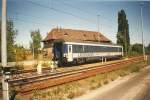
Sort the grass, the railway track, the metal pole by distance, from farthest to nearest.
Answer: the railway track → the grass → the metal pole

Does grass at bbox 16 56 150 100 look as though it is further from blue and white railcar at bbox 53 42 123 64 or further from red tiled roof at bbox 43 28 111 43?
red tiled roof at bbox 43 28 111 43

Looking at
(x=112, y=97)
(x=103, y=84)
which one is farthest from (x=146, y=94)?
(x=103, y=84)

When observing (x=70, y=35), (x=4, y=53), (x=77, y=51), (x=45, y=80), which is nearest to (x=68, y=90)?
(x=45, y=80)

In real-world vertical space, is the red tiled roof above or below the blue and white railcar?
above

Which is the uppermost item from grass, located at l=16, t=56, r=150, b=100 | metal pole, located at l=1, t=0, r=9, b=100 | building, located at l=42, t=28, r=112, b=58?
building, located at l=42, t=28, r=112, b=58

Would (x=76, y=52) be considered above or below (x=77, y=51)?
below

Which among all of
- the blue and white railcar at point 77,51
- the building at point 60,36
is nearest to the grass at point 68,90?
the blue and white railcar at point 77,51

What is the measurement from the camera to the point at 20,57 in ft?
122

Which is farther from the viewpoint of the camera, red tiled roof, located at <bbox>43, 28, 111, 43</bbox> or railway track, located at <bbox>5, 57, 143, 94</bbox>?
red tiled roof, located at <bbox>43, 28, 111, 43</bbox>

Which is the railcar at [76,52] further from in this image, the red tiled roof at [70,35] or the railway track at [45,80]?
the red tiled roof at [70,35]

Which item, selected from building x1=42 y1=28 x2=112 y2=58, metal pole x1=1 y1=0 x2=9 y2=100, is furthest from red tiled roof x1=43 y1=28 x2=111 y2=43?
metal pole x1=1 y1=0 x2=9 y2=100

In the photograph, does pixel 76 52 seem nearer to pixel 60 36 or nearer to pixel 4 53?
pixel 4 53

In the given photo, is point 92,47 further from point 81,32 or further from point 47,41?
point 81,32

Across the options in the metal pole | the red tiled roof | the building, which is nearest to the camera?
the metal pole
